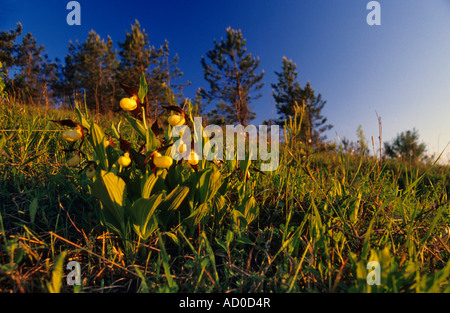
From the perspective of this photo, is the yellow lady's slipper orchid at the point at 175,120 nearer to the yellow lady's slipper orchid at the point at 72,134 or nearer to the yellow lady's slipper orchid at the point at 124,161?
the yellow lady's slipper orchid at the point at 124,161

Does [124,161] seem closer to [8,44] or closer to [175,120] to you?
[175,120]

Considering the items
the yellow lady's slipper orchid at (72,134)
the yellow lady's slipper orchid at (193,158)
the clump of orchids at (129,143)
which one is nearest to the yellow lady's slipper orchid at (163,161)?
the clump of orchids at (129,143)

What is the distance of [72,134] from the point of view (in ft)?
3.80

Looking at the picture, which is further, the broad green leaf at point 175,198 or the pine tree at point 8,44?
the pine tree at point 8,44

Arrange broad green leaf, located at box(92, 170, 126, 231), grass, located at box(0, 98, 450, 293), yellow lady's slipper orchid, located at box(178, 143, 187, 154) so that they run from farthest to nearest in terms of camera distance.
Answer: yellow lady's slipper orchid, located at box(178, 143, 187, 154)
broad green leaf, located at box(92, 170, 126, 231)
grass, located at box(0, 98, 450, 293)

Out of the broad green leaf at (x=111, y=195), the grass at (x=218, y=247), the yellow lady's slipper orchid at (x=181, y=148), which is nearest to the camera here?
the grass at (x=218, y=247)

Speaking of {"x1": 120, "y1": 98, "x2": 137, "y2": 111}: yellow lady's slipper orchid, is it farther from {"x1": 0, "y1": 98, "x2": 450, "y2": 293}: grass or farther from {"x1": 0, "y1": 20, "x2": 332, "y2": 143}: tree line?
{"x1": 0, "y1": 20, "x2": 332, "y2": 143}: tree line

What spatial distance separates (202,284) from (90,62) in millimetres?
28031

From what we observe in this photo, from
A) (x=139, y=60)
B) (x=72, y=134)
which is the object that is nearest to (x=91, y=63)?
(x=139, y=60)

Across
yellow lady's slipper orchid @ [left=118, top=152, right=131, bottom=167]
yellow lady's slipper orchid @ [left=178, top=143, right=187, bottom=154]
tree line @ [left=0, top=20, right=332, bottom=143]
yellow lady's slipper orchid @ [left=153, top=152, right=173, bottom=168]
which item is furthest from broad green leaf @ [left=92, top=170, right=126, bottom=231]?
tree line @ [left=0, top=20, right=332, bottom=143]

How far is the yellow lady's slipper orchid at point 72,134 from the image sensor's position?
1.14 meters

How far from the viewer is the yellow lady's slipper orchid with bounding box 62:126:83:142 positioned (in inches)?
44.9

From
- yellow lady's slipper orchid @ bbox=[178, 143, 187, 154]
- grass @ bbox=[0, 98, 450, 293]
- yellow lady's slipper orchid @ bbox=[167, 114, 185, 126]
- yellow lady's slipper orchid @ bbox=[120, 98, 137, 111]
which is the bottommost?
grass @ bbox=[0, 98, 450, 293]
